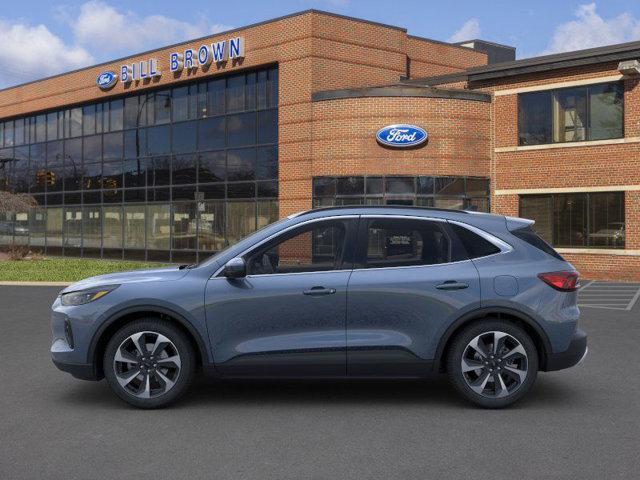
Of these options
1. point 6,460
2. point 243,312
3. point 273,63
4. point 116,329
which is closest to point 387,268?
point 243,312

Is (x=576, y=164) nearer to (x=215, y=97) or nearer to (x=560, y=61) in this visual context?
(x=560, y=61)

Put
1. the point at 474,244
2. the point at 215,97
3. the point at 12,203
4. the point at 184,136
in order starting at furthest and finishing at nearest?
the point at 12,203, the point at 184,136, the point at 215,97, the point at 474,244

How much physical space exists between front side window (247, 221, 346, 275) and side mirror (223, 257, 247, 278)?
7.0 inches

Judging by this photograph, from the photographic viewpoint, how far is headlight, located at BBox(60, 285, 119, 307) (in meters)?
6.06

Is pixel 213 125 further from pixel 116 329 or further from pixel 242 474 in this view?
pixel 242 474

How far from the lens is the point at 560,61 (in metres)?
21.8

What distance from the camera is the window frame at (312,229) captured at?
6035 mm

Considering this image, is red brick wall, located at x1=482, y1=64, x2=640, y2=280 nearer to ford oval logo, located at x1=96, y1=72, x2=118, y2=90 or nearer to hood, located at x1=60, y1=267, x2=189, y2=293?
ford oval logo, located at x1=96, y1=72, x2=118, y2=90

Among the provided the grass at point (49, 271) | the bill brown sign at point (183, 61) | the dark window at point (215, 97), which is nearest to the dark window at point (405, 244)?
the grass at point (49, 271)

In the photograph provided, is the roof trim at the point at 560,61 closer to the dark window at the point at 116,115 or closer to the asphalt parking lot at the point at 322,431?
the asphalt parking lot at the point at 322,431

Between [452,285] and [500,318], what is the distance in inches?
20.8

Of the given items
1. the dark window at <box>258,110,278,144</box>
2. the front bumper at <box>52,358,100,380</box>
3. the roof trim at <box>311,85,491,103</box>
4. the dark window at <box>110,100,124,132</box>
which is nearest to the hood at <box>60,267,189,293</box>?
the front bumper at <box>52,358,100,380</box>

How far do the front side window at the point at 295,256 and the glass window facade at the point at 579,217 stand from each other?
17.4 m

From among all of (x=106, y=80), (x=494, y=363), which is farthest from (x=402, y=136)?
(x=494, y=363)
